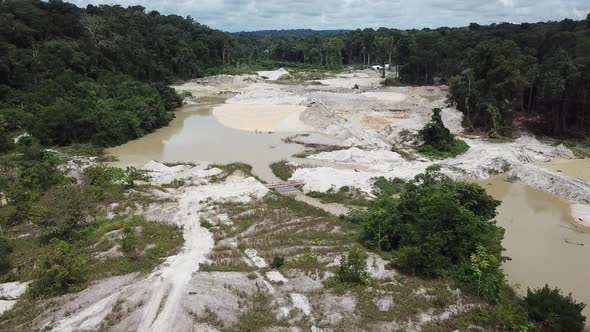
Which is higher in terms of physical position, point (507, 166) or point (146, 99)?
point (146, 99)

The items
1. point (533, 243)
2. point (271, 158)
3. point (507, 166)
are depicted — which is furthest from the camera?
point (271, 158)

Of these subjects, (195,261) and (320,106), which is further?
(320,106)

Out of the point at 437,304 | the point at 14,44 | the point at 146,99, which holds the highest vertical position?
the point at 14,44

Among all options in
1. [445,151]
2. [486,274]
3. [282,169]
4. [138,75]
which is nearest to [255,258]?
[486,274]

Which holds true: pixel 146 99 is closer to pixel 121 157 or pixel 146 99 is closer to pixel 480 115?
pixel 121 157

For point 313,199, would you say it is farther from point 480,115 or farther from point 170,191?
point 480,115

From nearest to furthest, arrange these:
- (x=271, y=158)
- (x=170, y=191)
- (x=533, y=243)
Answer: (x=533, y=243), (x=170, y=191), (x=271, y=158)

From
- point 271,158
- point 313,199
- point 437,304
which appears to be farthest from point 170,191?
point 437,304

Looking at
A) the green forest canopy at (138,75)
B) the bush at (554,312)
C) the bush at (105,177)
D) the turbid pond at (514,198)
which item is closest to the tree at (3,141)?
the green forest canopy at (138,75)
